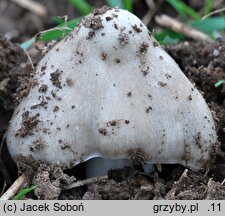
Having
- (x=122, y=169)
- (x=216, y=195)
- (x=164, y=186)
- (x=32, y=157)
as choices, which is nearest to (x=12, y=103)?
(x=32, y=157)

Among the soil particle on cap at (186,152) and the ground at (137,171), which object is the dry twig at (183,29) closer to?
the ground at (137,171)

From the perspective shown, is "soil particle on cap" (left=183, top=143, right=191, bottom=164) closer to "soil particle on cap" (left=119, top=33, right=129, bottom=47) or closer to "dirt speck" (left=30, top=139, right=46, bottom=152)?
"soil particle on cap" (left=119, top=33, right=129, bottom=47)

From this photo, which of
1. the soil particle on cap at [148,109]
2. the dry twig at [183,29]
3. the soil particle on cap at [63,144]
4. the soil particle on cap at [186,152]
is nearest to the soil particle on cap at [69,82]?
the soil particle on cap at [63,144]

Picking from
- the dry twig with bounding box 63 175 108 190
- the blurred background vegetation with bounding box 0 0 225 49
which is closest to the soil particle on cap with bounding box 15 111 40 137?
the dry twig with bounding box 63 175 108 190

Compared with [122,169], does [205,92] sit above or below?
above

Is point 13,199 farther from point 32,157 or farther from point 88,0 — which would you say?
point 88,0
